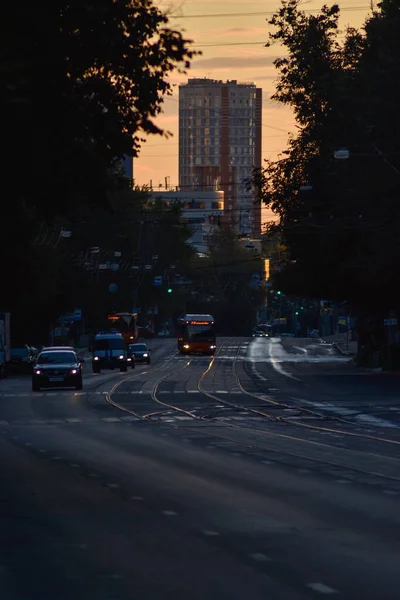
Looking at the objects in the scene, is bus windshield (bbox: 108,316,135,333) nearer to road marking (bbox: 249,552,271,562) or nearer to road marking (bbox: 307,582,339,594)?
road marking (bbox: 249,552,271,562)

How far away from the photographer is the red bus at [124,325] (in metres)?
111

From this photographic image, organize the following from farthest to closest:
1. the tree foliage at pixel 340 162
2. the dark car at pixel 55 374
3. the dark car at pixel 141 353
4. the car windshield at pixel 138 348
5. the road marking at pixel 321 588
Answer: the car windshield at pixel 138 348 < the dark car at pixel 141 353 < the tree foliage at pixel 340 162 < the dark car at pixel 55 374 < the road marking at pixel 321 588

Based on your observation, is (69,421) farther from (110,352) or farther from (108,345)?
(108,345)

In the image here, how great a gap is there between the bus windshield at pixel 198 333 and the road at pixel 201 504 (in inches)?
2570

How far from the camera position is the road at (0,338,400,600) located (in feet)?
32.4

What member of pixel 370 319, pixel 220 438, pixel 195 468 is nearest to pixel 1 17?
pixel 195 468

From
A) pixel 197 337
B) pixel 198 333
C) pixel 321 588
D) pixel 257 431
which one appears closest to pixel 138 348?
pixel 197 337

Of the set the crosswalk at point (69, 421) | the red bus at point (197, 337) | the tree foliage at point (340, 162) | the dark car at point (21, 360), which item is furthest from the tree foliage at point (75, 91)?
the red bus at point (197, 337)

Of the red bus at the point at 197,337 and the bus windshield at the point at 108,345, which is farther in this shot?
the red bus at the point at 197,337

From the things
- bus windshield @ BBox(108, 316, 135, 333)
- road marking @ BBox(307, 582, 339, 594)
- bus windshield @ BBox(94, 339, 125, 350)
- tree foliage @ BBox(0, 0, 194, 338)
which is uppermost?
tree foliage @ BBox(0, 0, 194, 338)

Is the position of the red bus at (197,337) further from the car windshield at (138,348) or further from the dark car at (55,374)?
the dark car at (55,374)

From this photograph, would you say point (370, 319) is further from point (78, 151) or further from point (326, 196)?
point (78, 151)

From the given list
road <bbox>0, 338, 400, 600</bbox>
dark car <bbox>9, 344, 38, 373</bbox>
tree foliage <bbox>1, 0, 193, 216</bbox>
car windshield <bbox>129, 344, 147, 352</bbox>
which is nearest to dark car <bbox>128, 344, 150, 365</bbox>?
car windshield <bbox>129, 344, 147, 352</bbox>

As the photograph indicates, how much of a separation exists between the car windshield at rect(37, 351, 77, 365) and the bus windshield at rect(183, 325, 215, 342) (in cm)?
5063
